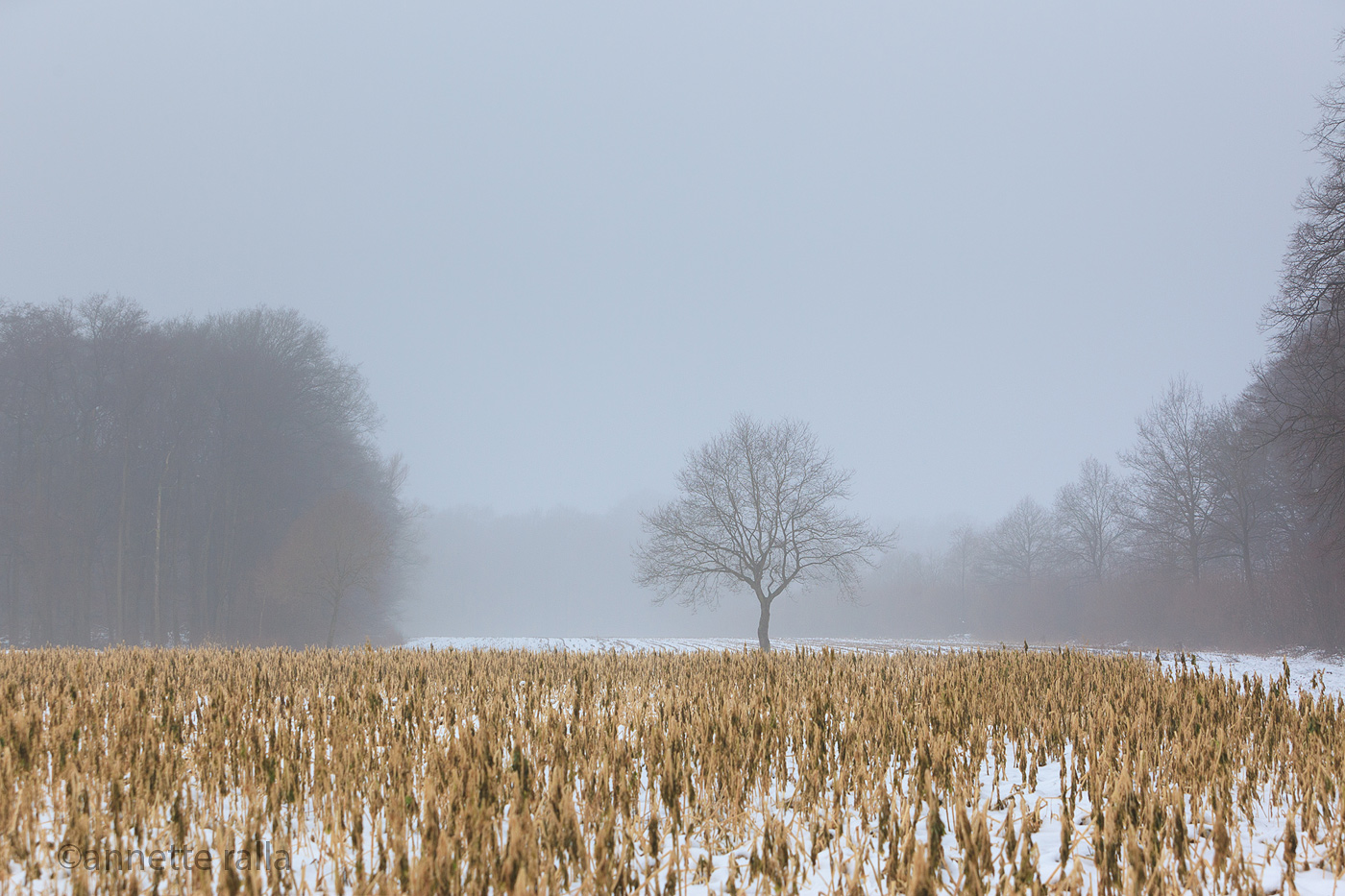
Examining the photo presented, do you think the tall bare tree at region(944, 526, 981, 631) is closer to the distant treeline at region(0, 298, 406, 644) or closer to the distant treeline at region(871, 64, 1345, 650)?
the distant treeline at region(871, 64, 1345, 650)

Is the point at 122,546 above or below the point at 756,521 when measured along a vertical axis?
below

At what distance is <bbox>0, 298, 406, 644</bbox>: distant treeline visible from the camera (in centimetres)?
3092

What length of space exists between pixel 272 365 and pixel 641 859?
133 ft

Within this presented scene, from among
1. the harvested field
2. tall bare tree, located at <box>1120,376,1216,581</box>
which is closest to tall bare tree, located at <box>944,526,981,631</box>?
tall bare tree, located at <box>1120,376,1216,581</box>

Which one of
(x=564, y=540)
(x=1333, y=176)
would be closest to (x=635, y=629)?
(x=564, y=540)

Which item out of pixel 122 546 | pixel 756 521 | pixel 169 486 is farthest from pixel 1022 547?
pixel 122 546

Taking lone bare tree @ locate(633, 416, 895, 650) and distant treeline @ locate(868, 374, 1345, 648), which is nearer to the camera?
distant treeline @ locate(868, 374, 1345, 648)

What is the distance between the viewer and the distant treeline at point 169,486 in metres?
30.9

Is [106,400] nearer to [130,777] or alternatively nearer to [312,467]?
[312,467]

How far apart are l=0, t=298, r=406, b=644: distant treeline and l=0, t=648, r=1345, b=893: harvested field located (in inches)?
1109

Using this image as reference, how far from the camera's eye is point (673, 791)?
352 centimetres

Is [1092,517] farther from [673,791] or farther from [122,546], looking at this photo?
[122,546]

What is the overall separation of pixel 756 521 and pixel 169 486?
28434mm

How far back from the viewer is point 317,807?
11.5 feet
